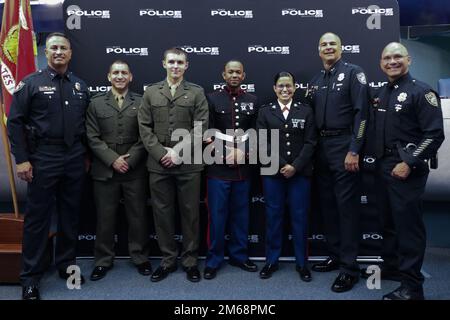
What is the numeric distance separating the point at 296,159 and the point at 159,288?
4.65 ft

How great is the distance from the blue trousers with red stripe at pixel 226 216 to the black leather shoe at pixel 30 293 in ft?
4.14

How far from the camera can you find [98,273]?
3.26 metres

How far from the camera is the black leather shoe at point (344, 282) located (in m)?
2.96

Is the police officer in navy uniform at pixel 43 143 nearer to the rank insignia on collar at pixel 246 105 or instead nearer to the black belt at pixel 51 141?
the black belt at pixel 51 141

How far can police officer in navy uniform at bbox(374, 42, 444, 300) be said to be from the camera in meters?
2.57

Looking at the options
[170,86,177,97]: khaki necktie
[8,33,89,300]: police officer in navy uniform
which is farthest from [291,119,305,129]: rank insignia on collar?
[8,33,89,300]: police officer in navy uniform

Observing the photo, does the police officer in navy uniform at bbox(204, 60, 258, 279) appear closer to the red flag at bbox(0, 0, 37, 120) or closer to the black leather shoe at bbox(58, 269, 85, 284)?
the black leather shoe at bbox(58, 269, 85, 284)

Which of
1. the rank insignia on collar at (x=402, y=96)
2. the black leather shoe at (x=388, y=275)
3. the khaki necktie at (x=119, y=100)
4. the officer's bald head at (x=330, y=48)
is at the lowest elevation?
the black leather shoe at (x=388, y=275)

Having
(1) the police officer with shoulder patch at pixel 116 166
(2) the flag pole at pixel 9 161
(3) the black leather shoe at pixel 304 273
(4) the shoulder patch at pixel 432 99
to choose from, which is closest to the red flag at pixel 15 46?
(2) the flag pole at pixel 9 161

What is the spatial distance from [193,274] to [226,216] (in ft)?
1.71

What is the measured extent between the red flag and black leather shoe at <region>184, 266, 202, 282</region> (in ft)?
6.58

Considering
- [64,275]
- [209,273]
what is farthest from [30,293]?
[209,273]

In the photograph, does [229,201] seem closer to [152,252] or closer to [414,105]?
[152,252]

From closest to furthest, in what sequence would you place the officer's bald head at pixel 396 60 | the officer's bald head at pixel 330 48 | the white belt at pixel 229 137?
1. the officer's bald head at pixel 396 60
2. the officer's bald head at pixel 330 48
3. the white belt at pixel 229 137
